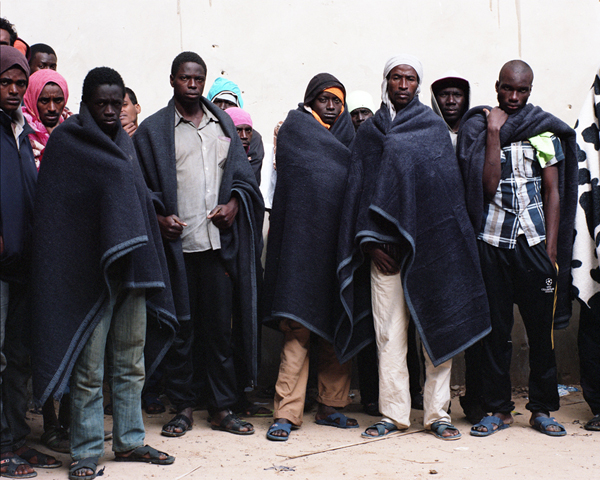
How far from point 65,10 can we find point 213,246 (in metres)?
3.08

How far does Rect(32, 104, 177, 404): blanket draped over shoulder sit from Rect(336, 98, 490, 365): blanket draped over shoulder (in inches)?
55.9

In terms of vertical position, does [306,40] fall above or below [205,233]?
above

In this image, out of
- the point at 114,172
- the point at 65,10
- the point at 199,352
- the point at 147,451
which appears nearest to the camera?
the point at 114,172

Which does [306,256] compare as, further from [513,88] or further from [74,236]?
[513,88]

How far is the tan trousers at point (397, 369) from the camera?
4152 millimetres

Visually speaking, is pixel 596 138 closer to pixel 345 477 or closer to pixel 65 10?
pixel 345 477

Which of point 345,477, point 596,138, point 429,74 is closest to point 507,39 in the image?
point 429,74

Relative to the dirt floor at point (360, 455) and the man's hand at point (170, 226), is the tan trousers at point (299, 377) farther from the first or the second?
the man's hand at point (170, 226)

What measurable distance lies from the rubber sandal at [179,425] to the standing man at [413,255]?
1.13m

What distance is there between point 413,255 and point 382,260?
0.20 m

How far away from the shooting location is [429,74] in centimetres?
624

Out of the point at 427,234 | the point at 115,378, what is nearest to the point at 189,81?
the point at 427,234

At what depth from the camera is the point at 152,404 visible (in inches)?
181

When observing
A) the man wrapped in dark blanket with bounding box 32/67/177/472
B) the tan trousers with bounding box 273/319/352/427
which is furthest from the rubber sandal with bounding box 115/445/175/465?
the tan trousers with bounding box 273/319/352/427
